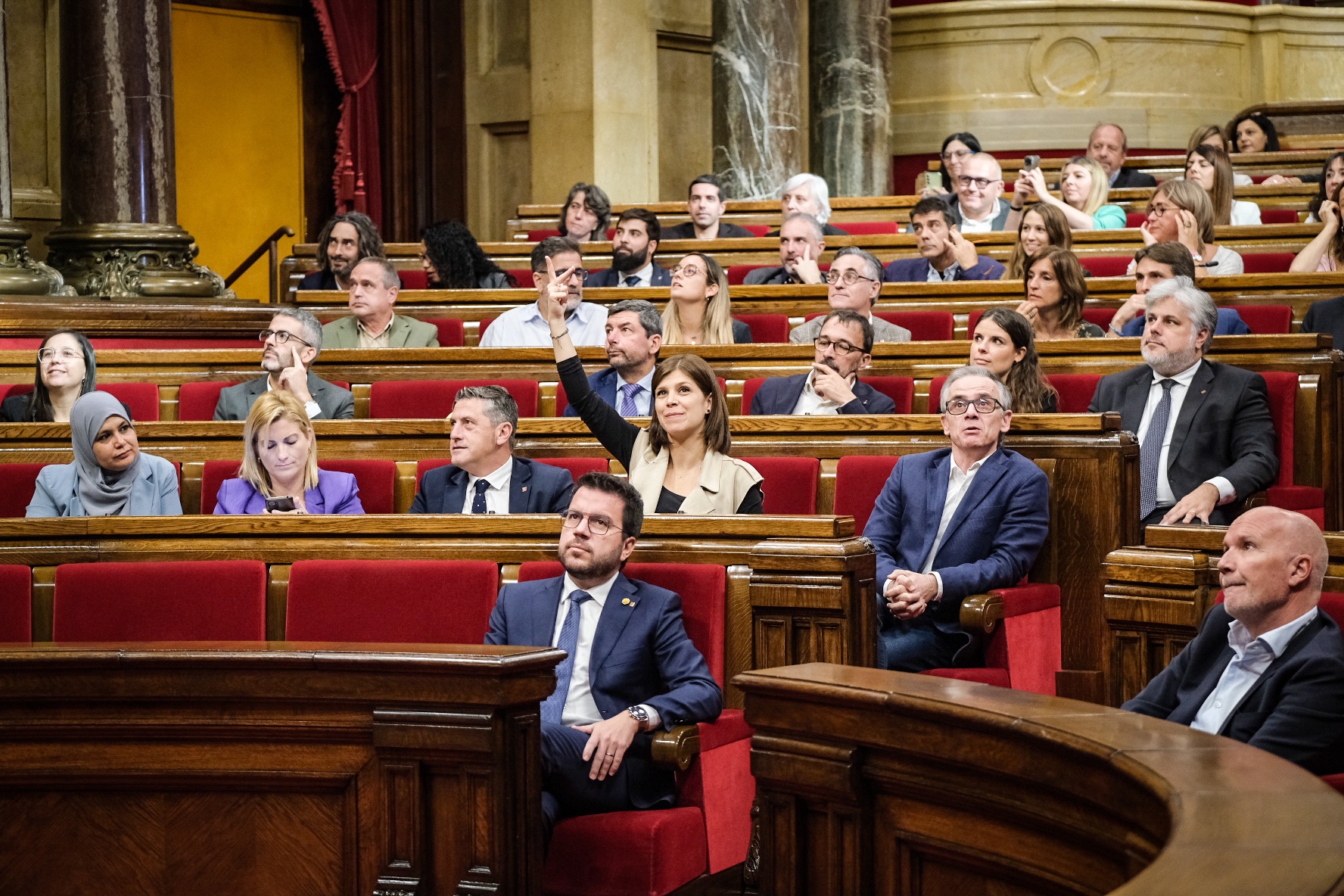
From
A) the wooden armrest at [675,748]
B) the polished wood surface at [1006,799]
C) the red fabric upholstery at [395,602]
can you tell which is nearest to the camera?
the polished wood surface at [1006,799]

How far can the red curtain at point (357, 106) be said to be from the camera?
8.55m

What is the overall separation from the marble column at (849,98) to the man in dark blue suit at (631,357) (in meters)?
5.03

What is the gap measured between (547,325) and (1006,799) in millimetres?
3358

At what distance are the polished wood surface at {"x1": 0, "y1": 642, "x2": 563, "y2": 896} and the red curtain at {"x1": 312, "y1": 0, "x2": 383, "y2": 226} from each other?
21.9 feet

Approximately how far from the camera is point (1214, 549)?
2428 millimetres

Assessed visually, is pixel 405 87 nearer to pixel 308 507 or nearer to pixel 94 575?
pixel 308 507

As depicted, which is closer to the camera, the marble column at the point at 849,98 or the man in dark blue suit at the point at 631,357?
the man in dark blue suit at the point at 631,357

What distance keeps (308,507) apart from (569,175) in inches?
206

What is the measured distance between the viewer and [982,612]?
2773mm

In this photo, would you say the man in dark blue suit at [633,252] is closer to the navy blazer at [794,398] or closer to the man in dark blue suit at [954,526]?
the navy blazer at [794,398]

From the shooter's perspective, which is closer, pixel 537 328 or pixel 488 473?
pixel 488 473

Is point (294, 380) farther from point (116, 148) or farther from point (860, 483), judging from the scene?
point (116, 148)

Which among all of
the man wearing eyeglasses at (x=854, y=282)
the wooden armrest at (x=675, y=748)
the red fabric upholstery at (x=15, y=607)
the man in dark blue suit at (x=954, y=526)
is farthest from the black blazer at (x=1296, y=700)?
the man wearing eyeglasses at (x=854, y=282)

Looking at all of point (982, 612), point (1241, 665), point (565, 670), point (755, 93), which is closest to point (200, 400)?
point (565, 670)
